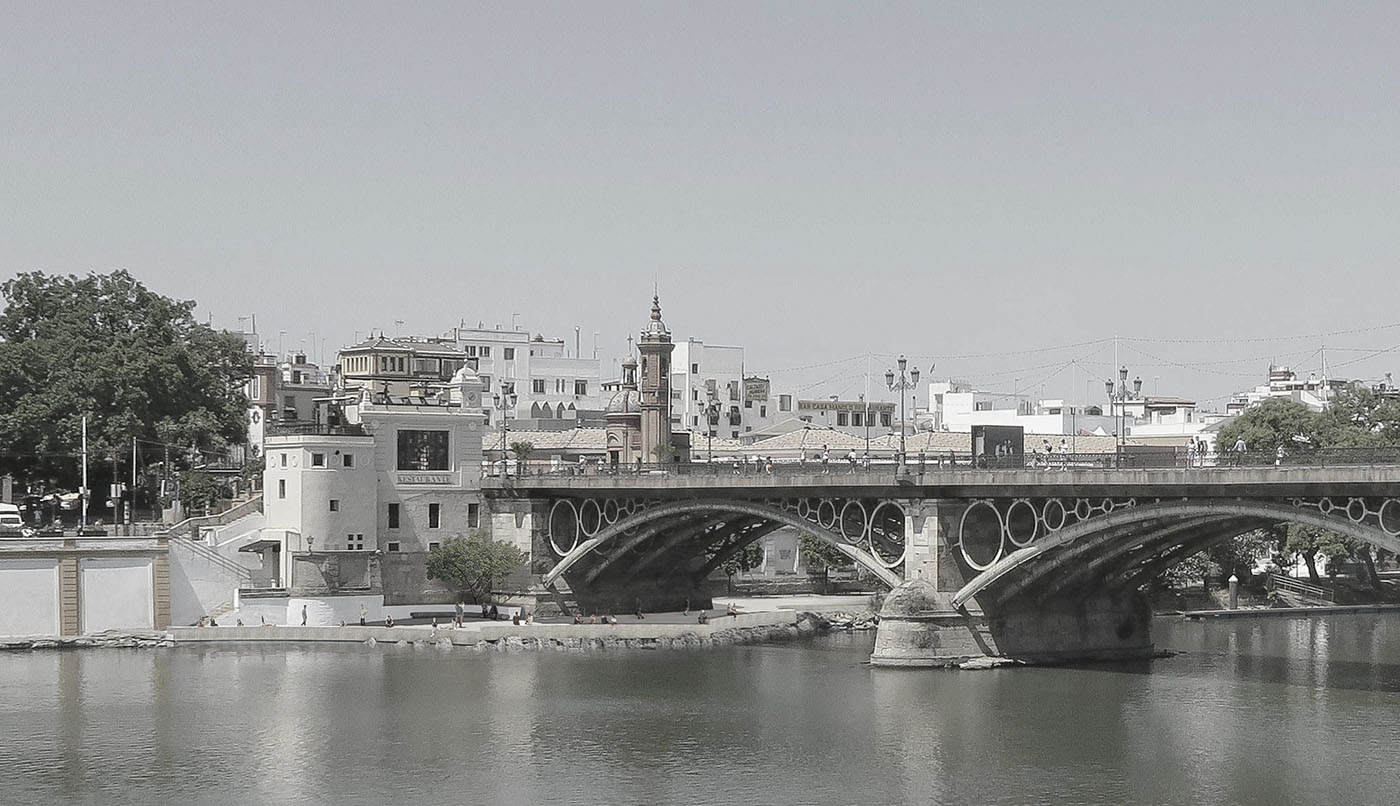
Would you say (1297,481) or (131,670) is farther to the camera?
(131,670)

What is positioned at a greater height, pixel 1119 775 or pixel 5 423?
pixel 5 423

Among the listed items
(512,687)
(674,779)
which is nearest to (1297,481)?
(674,779)

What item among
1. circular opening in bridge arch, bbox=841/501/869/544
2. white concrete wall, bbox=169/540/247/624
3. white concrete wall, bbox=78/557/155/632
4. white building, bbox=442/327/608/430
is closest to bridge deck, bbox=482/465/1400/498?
circular opening in bridge arch, bbox=841/501/869/544

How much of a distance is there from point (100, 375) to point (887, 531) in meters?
45.9

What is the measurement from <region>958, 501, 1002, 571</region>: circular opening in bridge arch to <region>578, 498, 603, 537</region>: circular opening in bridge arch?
27.2 meters

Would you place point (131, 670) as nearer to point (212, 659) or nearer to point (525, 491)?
point (212, 659)

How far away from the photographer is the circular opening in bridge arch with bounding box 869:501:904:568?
89562 mm

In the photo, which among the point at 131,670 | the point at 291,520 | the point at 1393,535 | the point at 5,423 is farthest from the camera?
the point at 5,423

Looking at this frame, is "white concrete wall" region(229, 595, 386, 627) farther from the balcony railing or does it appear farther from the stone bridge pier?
the stone bridge pier

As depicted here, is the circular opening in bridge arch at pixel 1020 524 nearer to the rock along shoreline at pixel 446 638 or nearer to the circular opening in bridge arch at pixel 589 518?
the rock along shoreline at pixel 446 638

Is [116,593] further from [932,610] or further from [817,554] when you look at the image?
[817,554]

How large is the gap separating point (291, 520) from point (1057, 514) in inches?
1609

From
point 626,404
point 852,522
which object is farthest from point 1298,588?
point 626,404

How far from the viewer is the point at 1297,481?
236ft
